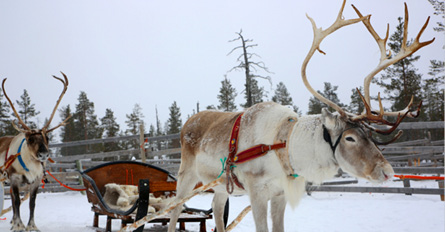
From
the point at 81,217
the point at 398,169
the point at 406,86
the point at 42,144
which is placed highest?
the point at 406,86

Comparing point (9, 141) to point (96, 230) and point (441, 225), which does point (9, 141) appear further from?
point (441, 225)

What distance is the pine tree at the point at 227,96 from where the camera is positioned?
2480 centimetres

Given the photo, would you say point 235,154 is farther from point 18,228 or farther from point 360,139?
point 18,228

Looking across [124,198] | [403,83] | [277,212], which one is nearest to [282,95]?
[403,83]

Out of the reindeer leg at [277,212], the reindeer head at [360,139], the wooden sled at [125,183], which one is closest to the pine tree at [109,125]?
the wooden sled at [125,183]

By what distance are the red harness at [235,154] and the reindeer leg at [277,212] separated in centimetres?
33

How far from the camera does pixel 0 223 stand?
584 centimetres

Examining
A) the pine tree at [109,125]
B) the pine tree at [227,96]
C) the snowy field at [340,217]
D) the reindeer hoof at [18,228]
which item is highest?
the pine tree at [227,96]

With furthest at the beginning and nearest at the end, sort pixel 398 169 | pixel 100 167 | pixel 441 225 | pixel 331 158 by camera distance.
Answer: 1. pixel 398 169
2. pixel 100 167
3. pixel 441 225
4. pixel 331 158

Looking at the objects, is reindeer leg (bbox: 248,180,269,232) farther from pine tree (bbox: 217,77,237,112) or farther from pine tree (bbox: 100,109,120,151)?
pine tree (bbox: 100,109,120,151)

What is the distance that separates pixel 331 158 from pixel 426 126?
18.3 ft

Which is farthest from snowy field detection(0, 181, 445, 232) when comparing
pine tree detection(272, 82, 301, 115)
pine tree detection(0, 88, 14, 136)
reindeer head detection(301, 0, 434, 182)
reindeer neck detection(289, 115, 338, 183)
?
pine tree detection(272, 82, 301, 115)

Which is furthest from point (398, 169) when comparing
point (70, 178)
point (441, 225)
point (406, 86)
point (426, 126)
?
point (406, 86)

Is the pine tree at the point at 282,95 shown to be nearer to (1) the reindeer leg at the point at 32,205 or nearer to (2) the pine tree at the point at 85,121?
(2) the pine tree at the point at 85,121
